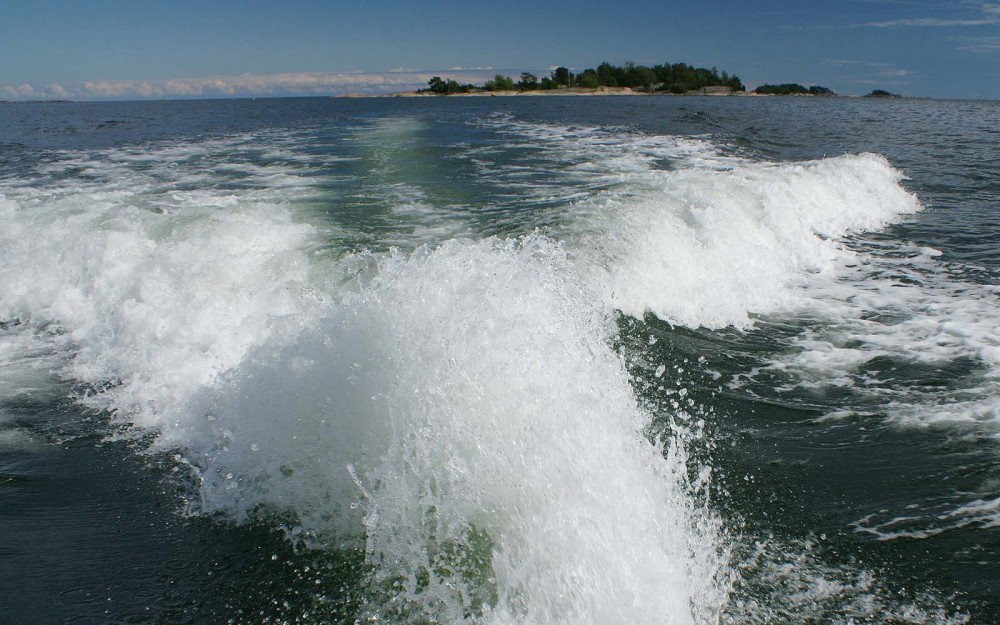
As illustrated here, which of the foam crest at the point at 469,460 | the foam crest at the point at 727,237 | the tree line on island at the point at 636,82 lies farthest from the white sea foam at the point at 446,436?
the tree line on island at the point at 636,82

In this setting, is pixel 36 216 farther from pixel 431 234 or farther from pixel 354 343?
pixel 354 343

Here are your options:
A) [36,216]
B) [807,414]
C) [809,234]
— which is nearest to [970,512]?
[807,414]

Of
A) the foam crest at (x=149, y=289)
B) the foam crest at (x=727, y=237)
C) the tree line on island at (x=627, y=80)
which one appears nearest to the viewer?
the foam crest at (x=149, y=289)

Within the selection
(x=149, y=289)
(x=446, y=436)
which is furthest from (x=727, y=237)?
(x=149, y=289)

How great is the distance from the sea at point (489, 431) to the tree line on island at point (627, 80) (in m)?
123

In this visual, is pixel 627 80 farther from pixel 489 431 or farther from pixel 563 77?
pixel 489 431

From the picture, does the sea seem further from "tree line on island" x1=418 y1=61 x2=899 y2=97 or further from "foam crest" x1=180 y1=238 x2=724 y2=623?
"tree line on island" x1=418 y1=61 x2=899 y2=97

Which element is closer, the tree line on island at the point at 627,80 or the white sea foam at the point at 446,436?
the white sea foam at the point at 446,436

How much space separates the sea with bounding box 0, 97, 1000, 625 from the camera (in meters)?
3.17

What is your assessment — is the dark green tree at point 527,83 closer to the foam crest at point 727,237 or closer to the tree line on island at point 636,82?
the tree line on island at point 636,82

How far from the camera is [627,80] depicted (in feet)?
407

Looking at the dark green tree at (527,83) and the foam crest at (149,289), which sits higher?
the dark green tree at (527,83)

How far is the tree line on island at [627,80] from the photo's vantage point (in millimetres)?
122688

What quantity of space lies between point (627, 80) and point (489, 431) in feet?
437
